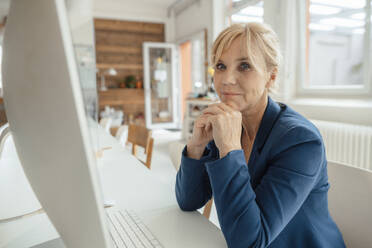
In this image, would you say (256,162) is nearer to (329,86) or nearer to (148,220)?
(148,220)

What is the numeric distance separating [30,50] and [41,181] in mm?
184

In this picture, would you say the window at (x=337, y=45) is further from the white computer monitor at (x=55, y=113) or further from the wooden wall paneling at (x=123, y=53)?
the wooden wall paneling at (x=123, y=53)

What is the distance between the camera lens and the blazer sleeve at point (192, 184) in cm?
89

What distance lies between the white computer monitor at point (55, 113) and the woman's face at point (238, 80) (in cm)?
68

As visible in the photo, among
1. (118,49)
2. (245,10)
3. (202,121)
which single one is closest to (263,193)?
(202,121)

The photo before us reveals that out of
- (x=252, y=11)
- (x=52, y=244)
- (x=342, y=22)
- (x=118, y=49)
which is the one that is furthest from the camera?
(x=118, y=49)

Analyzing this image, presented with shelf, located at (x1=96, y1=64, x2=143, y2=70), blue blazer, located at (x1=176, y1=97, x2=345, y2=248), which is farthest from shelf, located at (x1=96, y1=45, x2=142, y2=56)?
blue blazer, located at (x1=176, y1=97, x2=345, y2=248)

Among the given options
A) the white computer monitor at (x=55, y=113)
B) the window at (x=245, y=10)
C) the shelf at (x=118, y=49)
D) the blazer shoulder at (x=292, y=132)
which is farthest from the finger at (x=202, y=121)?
the shelf at (x=118, y=49)

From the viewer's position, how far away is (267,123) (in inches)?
34.7

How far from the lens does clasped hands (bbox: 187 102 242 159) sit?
75 centimetres

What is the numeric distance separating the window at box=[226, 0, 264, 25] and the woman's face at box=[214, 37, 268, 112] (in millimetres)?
3703

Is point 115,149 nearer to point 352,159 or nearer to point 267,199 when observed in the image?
point 267,199

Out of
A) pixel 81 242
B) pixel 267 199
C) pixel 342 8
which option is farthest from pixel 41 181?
pixel 342 8

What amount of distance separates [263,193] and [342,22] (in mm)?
3199
